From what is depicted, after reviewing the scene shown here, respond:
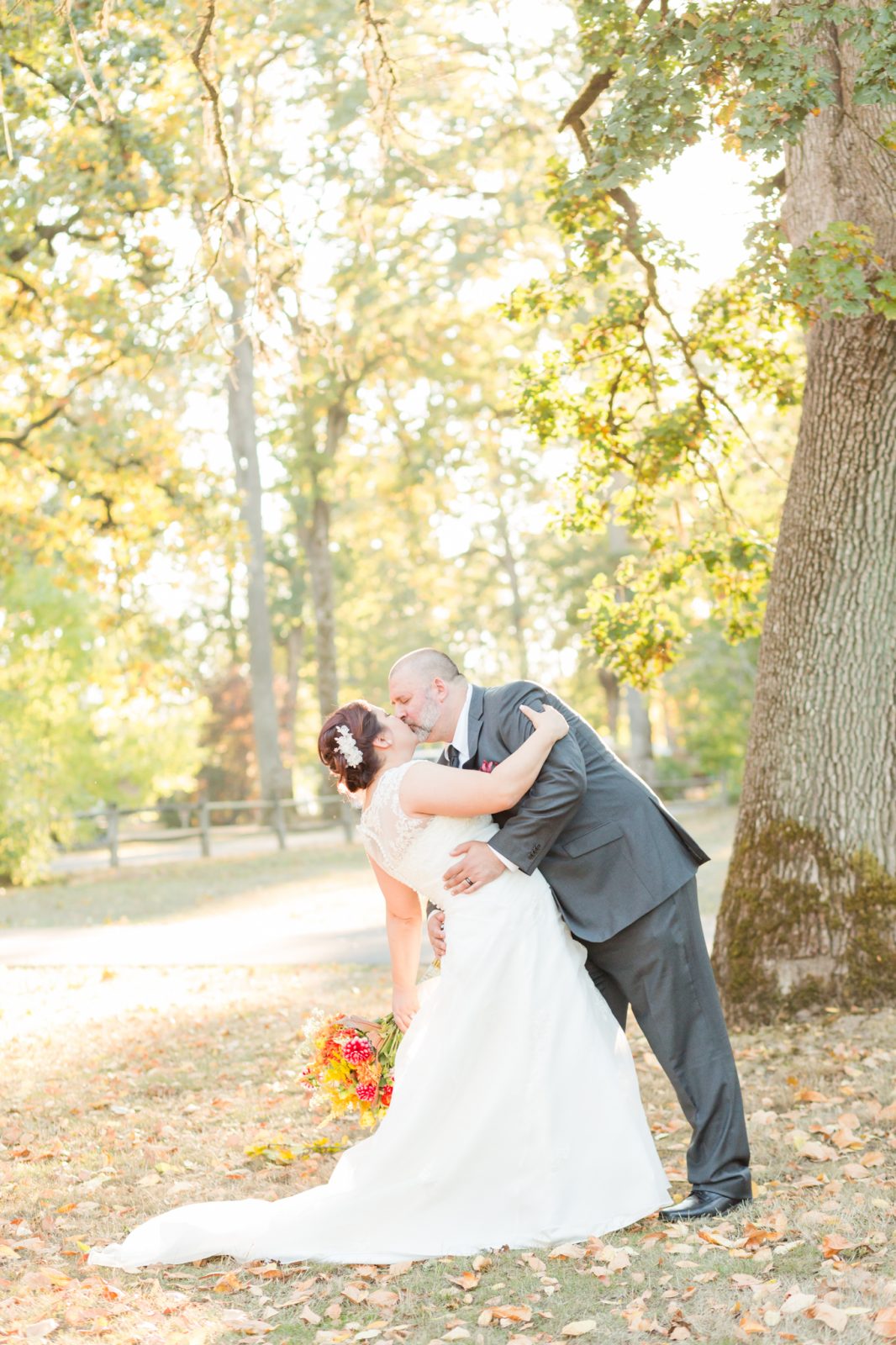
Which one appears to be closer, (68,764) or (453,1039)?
(453,1039)

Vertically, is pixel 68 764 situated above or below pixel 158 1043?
above

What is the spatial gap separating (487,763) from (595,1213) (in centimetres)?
163

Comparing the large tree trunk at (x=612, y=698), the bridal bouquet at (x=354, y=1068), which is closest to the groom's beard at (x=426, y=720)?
the bridal bouquet at (x=354, y=1068)

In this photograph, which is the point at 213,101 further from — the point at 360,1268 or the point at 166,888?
the point at 166,888

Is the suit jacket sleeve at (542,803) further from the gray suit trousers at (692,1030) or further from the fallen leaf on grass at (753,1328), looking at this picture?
the fallen leaf on grass at (753,1328)

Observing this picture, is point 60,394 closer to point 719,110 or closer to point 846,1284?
point 719,110

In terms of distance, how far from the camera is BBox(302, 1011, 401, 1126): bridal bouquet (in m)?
5.45

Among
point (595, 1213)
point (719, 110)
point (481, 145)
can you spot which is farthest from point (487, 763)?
point (481, 145)

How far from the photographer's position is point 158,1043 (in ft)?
30.1

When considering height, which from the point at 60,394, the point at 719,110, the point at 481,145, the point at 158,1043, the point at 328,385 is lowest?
the point at 158,1043

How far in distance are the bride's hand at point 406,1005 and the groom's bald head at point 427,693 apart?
100cm

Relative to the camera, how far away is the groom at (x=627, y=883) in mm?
5066

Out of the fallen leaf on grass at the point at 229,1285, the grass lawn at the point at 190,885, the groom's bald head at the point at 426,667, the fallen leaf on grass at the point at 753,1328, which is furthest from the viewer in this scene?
the grass lawn at the point at 190,885

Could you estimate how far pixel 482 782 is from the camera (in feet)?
16.2
